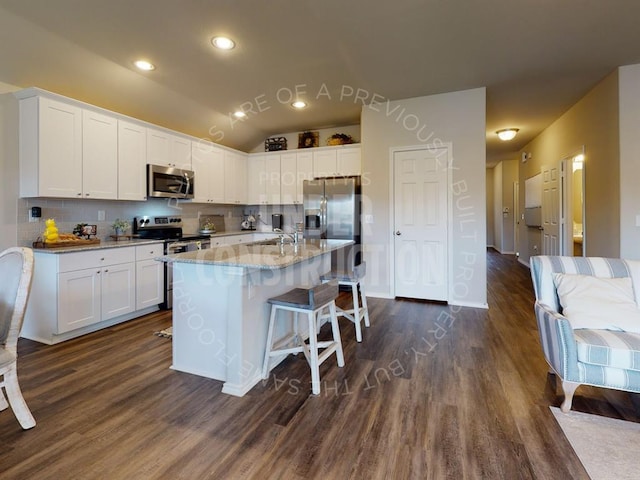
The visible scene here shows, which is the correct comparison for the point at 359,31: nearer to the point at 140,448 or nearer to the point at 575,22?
the point at 575,22

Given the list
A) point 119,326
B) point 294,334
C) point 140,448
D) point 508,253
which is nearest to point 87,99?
point 119,326

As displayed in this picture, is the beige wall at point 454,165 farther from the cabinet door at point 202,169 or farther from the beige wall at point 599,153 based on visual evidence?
the cabinet door at point 202,169

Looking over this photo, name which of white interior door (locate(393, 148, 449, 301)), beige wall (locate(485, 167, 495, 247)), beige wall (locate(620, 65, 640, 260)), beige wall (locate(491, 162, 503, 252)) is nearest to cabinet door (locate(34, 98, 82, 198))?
white interior door (locate(393, 148, 449, 301))

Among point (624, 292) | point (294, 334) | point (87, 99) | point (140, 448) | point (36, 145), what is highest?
point (87, 99)

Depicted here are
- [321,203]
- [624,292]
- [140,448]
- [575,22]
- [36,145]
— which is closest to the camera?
[140,448]

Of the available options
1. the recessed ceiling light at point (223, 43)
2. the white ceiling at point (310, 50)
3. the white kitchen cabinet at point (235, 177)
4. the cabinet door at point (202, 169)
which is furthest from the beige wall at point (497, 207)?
the recessed ceiling light at point (223, 43)

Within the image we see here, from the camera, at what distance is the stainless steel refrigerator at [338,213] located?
4652 millimetres

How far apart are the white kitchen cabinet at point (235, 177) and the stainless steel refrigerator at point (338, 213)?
1479 millimetres

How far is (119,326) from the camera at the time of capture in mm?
3436

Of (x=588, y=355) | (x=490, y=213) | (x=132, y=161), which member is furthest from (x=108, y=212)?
(x=490, y=213)

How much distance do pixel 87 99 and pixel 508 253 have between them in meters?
9.95

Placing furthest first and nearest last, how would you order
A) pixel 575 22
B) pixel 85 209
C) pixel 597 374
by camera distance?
pixel 85 209
pixel 575 22
pixel 597 374

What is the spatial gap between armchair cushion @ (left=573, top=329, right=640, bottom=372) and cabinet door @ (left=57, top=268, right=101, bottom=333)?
12.8 feet

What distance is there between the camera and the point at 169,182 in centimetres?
429
